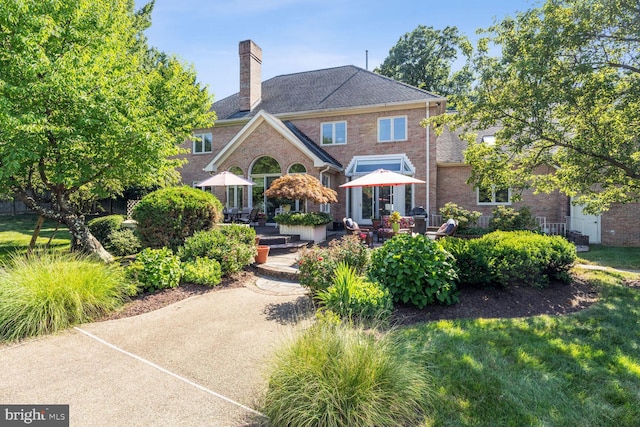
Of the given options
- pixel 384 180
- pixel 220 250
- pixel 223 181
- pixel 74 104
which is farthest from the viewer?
pixel 223 181

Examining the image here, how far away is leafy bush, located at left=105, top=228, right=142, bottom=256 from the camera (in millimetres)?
10695

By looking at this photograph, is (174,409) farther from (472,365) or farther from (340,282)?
(472,365)

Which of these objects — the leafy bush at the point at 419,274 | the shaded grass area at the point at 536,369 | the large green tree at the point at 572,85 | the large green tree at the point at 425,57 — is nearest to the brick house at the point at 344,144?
the large green tree at the point at 572,85

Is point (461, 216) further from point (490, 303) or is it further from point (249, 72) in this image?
point (249, 72)

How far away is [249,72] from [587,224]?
20894 mm

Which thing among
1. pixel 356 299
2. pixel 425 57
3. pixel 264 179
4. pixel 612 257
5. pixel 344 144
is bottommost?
pixel 612 257

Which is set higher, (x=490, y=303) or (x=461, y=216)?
(x=461, y=216)

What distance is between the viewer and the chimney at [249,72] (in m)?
21.8

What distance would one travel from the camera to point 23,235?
52.8 feet

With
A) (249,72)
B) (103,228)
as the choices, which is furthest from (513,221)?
(249,72)

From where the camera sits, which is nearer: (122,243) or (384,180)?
(122,243)

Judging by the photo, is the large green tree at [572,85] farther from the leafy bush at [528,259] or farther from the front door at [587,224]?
the front door at [587,224]

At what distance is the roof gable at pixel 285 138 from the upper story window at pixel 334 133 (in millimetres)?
773

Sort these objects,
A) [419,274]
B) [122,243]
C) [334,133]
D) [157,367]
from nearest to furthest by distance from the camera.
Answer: [157,367]
[419,274]
[122,243]
[334,133]
